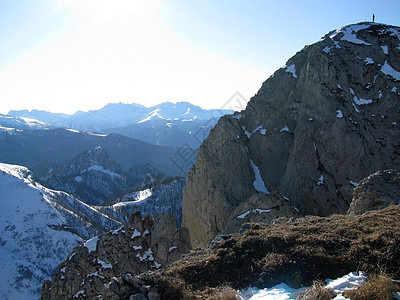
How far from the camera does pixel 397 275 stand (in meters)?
10.1

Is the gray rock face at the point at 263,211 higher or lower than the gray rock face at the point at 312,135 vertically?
lower

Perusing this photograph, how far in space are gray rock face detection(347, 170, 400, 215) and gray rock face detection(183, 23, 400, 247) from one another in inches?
536

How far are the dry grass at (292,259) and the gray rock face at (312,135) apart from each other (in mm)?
25935

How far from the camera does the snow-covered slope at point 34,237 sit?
454ft

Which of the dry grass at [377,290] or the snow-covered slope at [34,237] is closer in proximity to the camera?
the dry grass at [377,290]

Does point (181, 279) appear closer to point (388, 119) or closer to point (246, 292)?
point (246, 292)

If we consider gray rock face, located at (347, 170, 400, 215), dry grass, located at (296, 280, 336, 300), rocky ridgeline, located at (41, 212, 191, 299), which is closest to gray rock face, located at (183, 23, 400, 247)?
rocky ridgeline, located at (41, 212, 191, 299)

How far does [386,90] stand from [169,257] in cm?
3386

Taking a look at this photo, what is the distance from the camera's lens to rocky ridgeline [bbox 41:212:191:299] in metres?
43.8

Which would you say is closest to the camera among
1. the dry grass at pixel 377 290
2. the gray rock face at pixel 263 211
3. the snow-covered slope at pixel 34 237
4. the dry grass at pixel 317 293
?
the dry grass at pixel 377 290

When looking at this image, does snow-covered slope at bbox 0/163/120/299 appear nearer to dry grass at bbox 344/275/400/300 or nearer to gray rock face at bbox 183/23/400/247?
gray rock face at bbox 183/23/400/247

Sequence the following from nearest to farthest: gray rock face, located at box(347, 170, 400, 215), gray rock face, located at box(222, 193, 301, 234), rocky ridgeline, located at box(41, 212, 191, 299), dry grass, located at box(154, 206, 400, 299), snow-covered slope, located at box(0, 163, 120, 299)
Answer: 1. dry grass, located at box(154, 206, 400, 299)
2. gray rock face, located at box(347, 170, 400, 215)
3. gray rock face, located at box(222, 193, 301, 234)
4. rocky ridgeline, located at box(41, 212, 191, 299)
5. snow-covered slope, located at box(0, 163, 120, 299)

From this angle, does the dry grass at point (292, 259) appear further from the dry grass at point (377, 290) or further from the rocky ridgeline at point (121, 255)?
the rocky ridgeline at point (121, 255)

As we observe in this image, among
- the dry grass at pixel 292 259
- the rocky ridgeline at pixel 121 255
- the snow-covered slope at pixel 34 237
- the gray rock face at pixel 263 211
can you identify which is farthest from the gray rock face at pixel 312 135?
the snow-covered slope at pixel 34 237
